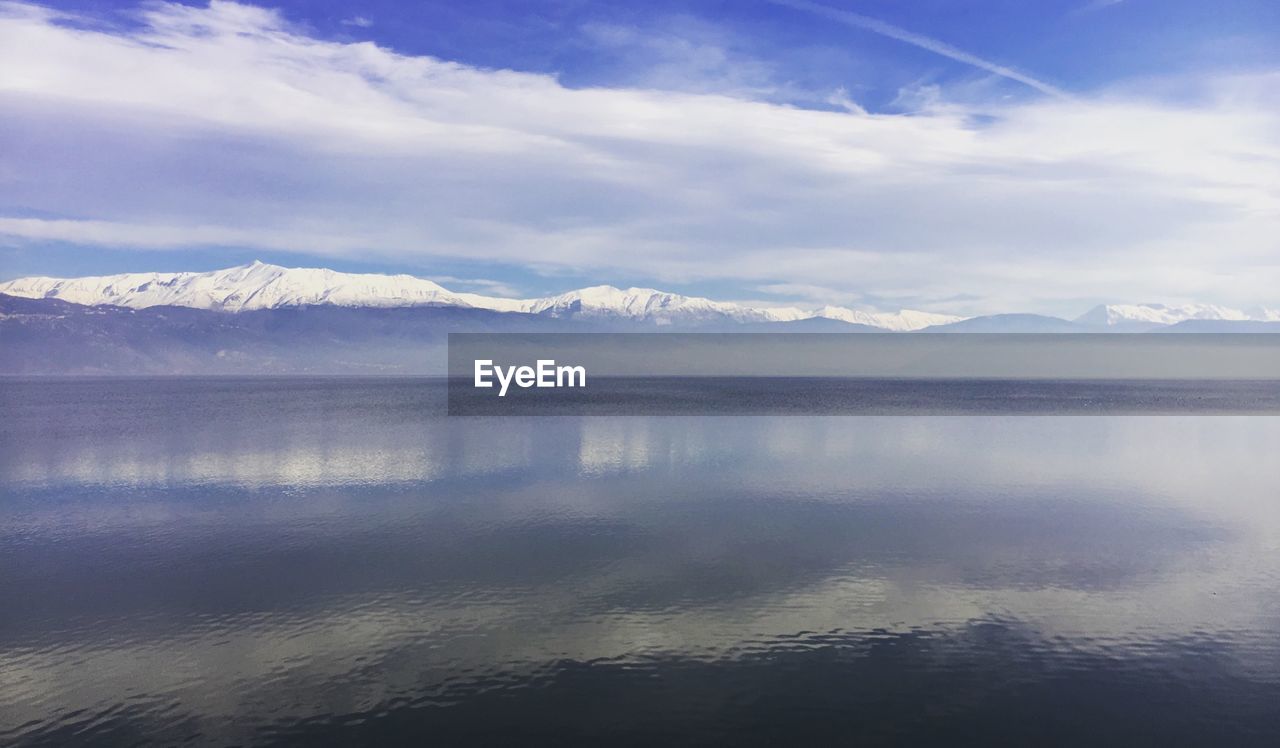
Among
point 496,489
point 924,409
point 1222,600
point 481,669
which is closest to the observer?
point 481,669

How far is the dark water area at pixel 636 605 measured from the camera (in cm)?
2386

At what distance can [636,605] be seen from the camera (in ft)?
110

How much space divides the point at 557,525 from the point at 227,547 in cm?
2001

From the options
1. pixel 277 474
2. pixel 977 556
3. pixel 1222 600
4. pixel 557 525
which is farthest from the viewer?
pixel 277 474

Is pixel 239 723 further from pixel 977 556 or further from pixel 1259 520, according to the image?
pixel 1259 520

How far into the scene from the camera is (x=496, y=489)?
6275 centimetres

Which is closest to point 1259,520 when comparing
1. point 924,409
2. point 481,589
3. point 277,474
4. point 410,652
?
point 481,589

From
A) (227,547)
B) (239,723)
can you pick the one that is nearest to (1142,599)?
(239,723)

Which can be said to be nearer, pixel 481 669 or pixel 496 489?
pixel 481 669

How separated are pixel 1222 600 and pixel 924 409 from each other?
130 m

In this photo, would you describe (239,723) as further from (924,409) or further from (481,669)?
(924,409)

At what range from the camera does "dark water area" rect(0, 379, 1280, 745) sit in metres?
23.9

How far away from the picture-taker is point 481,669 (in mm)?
27000

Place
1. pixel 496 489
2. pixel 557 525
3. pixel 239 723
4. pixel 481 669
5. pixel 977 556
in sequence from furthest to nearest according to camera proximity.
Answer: pixel 496 489 < pixel 557 525 < pixel 977 556 < pixel 481 669 < pixel 239 723
